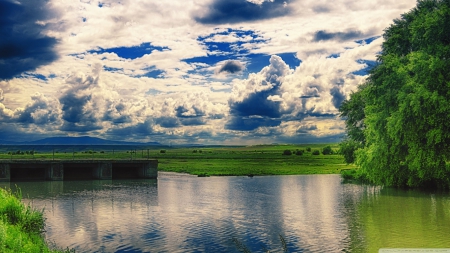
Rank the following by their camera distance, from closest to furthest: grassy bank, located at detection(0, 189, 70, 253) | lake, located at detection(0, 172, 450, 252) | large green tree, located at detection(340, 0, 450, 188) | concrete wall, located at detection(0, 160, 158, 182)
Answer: grassy bank, located at detection(0, 189, 70, 253), lake, located at detection(0, 172, 450, 252), large green tree, located at detection(340, 0, 450, 188), concrete wall, located at detection(0, 160, 158, 182)

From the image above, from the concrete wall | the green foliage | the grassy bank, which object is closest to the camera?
the grassy bank

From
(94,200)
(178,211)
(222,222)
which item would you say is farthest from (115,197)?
(222,222)

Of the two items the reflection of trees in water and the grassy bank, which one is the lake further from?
→ the grassy bank

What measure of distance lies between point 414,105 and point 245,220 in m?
18.4

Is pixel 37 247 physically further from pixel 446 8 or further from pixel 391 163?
pixel 446 8

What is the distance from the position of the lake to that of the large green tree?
8.10ft

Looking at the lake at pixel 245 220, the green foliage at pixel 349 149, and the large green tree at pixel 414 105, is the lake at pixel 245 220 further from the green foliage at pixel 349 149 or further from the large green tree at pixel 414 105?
the green foliage at pixel 349 149

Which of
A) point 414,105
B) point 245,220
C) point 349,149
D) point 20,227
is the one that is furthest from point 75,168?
point 20,227

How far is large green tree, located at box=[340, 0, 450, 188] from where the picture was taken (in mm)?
37281

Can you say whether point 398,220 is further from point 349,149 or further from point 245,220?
point 349,149

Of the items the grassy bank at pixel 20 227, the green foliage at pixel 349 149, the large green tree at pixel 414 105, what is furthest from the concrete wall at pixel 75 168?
the grassy bank at pixel 20 227

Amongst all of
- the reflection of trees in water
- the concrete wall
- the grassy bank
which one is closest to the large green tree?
the reflection of trees in water

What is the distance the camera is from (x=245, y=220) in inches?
1082

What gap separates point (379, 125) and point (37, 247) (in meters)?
32.7
